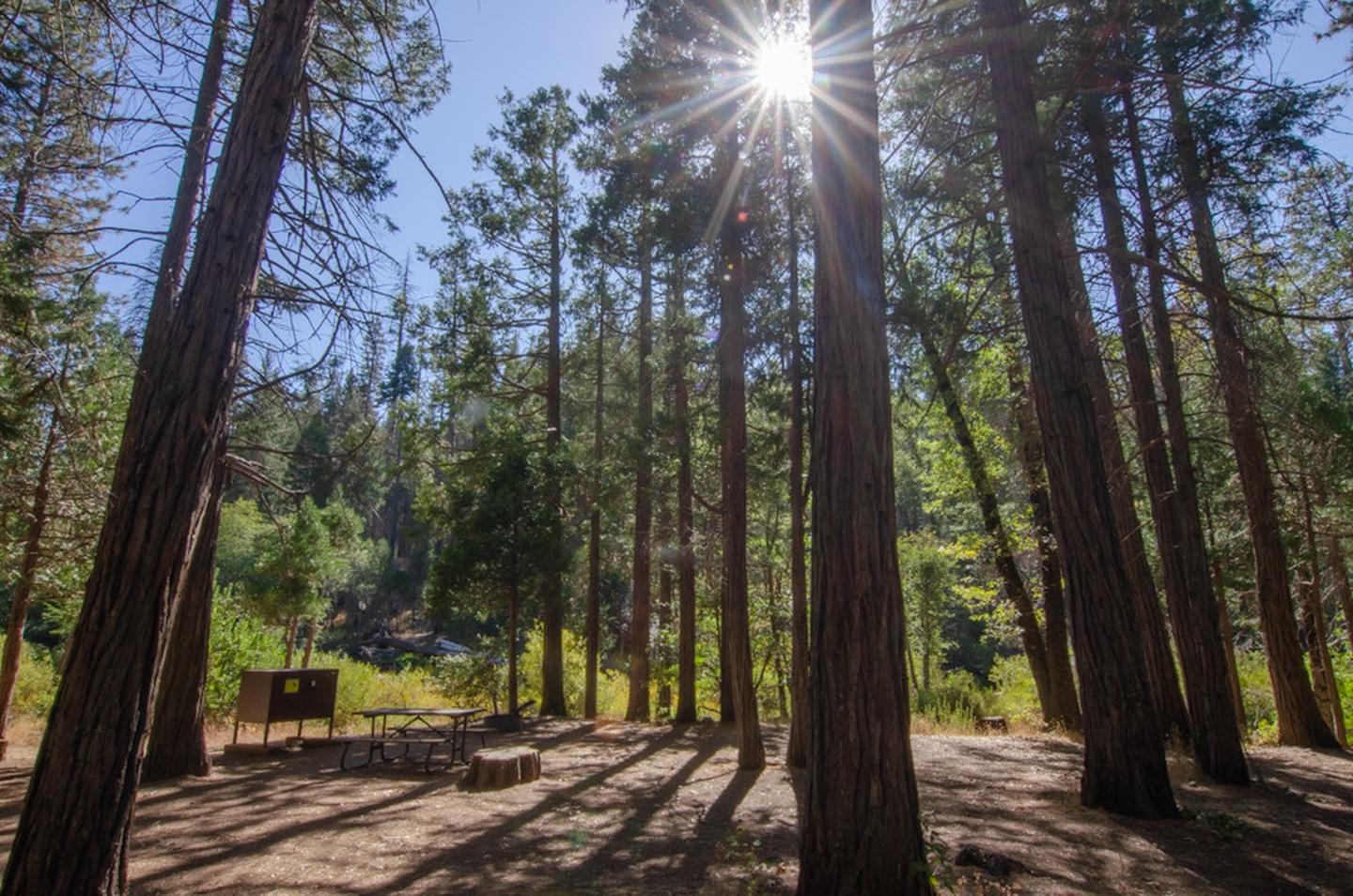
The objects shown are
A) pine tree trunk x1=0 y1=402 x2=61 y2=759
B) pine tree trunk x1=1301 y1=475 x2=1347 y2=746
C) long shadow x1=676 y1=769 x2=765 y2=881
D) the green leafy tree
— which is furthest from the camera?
the green leafy tree

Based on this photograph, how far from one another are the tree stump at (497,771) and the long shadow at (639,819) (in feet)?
4.58

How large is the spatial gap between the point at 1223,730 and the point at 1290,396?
156 inches

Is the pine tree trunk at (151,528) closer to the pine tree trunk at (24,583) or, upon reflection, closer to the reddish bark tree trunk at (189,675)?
the reddish bark tree trunk at (189,675)

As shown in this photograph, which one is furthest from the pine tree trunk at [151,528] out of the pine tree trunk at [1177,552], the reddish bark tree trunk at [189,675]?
the pine tree trunk at [1177,552]

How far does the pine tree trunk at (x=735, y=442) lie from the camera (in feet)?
29.2

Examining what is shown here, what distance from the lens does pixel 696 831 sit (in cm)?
613

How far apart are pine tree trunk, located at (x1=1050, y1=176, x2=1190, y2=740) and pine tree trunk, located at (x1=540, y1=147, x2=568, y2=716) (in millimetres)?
9345

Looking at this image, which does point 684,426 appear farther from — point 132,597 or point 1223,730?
point 132,597

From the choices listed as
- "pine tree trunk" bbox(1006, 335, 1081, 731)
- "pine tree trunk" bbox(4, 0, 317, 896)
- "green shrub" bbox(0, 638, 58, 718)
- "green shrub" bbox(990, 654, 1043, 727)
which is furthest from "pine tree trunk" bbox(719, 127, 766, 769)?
"green shrub" bbox(0, 638, 58, 718)

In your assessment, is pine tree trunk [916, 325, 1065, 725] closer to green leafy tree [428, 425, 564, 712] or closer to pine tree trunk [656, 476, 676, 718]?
→ pine tree trunk [656, 476, 676, 718]

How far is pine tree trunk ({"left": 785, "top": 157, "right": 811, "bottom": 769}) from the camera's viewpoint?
7.87m

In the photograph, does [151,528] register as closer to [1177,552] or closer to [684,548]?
[1177,552]

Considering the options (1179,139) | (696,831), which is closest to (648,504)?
(696,831)

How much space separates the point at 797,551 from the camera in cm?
889
